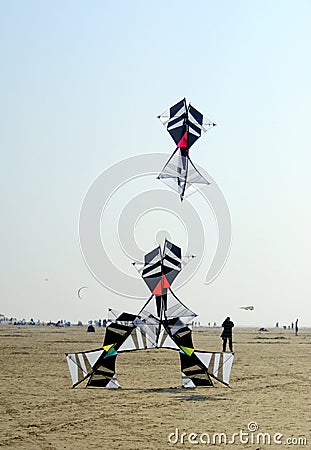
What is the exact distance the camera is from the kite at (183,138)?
20.4 m

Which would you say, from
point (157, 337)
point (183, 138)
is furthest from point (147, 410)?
point (183, 138)

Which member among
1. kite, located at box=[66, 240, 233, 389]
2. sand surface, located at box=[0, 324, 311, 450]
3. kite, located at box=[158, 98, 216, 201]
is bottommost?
sand surface, located at box=[0, 324, 311, 450]

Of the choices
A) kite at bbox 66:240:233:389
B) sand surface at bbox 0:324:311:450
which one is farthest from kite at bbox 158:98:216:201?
sand surface at bbox 0:324:311:450

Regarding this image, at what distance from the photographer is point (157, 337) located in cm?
1998

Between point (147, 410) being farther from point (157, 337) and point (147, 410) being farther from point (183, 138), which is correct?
point (183, 138)

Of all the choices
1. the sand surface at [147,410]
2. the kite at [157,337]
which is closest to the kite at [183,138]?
the kite at [157,337]

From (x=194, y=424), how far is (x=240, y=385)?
686 centimetres

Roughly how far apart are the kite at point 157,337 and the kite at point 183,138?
182 cm

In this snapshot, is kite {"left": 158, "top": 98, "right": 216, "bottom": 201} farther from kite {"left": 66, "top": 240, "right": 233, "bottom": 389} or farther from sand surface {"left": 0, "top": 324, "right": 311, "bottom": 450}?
sand surface {"left": 0, "top": 324, "right": 311, "bottom": 450}

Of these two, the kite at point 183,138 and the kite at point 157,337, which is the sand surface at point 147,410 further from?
the kite at point 183,138

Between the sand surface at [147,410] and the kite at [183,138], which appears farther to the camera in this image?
the kite at [183,138]

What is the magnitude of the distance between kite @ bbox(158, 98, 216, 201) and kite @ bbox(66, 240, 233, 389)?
182cm

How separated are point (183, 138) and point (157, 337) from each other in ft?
17.6

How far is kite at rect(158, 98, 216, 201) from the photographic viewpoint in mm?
20422
